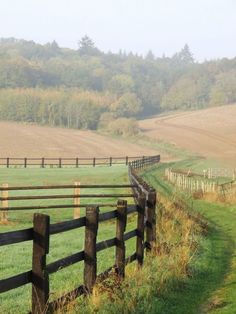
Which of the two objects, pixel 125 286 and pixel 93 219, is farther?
pixel 125 286

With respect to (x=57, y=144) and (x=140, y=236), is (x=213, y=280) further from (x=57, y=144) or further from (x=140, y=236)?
(x=57, y=144)

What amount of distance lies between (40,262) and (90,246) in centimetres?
159

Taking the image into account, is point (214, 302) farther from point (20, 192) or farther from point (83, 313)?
point (20, 192)

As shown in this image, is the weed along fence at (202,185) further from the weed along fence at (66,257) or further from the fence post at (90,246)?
the fence post at (90,246)

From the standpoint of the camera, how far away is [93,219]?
330 inches

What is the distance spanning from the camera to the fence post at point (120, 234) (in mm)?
9688

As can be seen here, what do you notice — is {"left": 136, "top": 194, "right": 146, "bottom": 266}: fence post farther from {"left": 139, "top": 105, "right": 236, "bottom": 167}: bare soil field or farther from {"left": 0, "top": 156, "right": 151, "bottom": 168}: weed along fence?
{"left": 139, "top": 105, "right": 236, "bottom": 167}: bare soil field

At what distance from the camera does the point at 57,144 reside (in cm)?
9862

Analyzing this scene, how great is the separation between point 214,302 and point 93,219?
2.82m

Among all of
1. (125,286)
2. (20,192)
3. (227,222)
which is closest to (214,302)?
(125,286)

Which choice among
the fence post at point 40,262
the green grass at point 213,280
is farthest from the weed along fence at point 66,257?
the green grass at point 213,280

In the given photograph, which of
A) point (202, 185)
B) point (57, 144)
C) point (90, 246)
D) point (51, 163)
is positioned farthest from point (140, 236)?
point (57, 144)

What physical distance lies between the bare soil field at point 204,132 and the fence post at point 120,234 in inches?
2784

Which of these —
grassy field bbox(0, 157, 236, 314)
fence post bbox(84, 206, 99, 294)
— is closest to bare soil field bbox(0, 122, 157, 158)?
grassy field bbox(0, 157, 236, 314)
